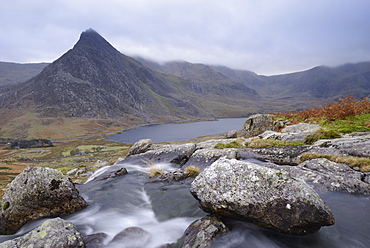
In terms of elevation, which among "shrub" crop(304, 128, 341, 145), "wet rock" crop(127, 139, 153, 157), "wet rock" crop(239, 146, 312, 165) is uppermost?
"shrub" crop(304, 128, 341, 145)

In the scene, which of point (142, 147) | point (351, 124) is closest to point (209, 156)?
point (351, 124)

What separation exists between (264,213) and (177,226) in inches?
184

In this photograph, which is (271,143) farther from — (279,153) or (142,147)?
(142,147)

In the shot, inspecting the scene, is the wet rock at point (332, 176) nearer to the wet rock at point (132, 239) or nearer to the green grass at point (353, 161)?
the green grass at point (353, 161)

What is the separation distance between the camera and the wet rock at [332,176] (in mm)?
10133

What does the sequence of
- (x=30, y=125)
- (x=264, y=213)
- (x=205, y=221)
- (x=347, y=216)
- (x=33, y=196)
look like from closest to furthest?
(x=264, y=213)
(x=205, y=221)
(x=347, y=216)
(x=33, y=196)
(x=30, y=125)

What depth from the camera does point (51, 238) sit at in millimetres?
7152

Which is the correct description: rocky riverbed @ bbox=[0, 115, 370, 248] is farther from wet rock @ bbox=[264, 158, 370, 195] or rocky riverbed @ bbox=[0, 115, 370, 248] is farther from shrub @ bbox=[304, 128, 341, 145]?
shrub @ bbox=[304, 128, 341, 145]

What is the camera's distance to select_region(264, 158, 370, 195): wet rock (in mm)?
10133

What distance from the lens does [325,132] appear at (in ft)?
59.2

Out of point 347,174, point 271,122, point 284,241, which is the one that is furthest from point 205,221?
point 271,122

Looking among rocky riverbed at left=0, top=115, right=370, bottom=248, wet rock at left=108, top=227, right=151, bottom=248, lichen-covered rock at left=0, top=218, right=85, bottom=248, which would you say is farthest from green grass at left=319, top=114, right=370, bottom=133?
lichen-covered rock at left=0, top=218, right=85, bottom=248

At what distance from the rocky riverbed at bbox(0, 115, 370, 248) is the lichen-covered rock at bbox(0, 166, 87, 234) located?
0.15ft

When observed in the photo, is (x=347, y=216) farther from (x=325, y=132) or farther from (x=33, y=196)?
(x=33, y=196)
